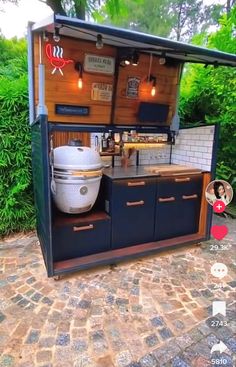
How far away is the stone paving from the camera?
1538mm

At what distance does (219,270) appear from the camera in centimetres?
251

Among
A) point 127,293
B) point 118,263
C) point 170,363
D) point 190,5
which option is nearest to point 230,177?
point 118,263

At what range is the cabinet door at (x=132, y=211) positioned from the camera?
2.50 metres

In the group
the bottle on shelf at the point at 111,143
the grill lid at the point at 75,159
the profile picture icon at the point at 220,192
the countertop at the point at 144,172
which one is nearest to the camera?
the grill lid at the point at 75,159

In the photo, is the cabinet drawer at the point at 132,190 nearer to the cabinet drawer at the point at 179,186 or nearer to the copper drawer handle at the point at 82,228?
the cabinet drawer at the point at 179,186

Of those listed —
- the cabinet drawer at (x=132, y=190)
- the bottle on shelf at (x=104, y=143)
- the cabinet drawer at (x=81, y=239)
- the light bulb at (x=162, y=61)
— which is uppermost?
A: the light bulb at (x=162, y=61)

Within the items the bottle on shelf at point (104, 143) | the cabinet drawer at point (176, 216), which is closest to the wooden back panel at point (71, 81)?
the bottle on shelf at point (104, 143)

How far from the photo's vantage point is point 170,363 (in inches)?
58.8

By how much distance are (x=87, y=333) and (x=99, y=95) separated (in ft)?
7.30

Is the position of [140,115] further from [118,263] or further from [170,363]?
[170,363]

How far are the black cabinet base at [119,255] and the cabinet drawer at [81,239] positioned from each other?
57 millimetres

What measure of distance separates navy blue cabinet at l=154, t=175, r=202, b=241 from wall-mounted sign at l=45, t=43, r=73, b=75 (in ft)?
4.97

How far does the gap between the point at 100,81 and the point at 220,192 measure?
5.58 feet

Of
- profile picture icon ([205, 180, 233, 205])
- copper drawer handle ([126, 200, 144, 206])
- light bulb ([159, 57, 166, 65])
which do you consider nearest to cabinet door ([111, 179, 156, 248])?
copper drawer handle ([126, 200, 144, 206])
